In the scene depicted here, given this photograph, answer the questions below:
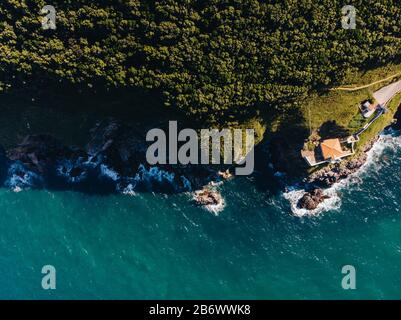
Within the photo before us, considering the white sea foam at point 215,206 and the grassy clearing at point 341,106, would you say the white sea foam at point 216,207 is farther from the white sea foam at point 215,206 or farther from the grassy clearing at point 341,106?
the grassy clearing at point 341,106

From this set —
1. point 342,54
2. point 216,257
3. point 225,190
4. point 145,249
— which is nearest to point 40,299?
point 145,249

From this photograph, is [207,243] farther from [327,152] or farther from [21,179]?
[21,179]

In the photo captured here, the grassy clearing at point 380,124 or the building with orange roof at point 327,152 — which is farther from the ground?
the grassy clearing at point 380,124

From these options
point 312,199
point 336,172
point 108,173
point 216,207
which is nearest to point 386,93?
point 336,172

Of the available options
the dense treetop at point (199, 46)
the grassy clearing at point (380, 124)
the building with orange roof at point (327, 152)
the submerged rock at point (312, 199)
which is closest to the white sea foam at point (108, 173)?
the dense treetop at point (199, 46)

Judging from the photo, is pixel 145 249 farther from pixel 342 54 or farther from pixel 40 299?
pixel 342 54

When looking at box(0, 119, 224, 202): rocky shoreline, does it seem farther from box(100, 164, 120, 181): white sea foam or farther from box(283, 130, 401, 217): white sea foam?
box(283, 130, 401, 217): white sea foam

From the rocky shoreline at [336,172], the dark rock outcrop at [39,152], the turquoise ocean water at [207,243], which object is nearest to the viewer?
the turquoise ocean water at [207,243]
